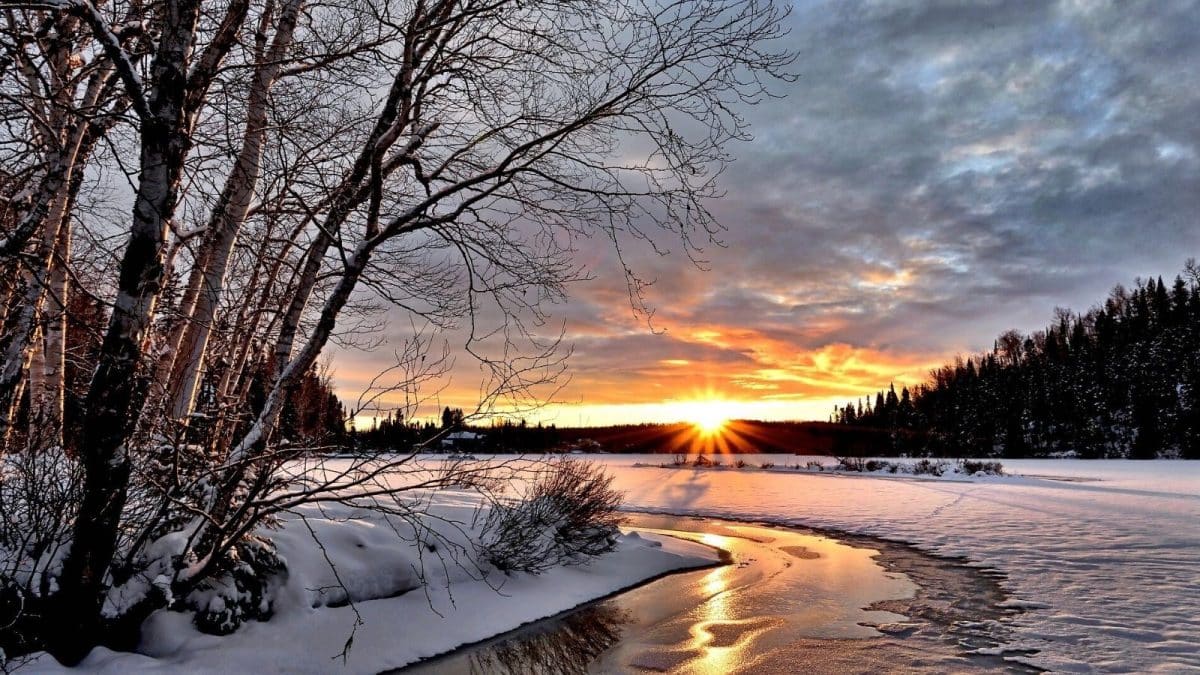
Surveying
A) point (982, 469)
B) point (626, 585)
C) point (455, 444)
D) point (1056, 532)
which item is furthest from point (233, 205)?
point (982, 469)

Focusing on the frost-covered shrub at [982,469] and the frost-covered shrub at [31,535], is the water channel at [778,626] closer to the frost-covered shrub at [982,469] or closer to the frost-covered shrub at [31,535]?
the frost-covered shrub at [31,535]

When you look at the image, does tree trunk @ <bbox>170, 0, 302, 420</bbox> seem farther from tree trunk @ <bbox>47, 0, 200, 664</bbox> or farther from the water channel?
the water channel

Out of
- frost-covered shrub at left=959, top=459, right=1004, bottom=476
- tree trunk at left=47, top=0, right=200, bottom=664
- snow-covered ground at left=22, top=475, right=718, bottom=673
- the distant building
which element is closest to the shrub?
frost-covered shrub at left=959, top=459, right=1004, bottom=476

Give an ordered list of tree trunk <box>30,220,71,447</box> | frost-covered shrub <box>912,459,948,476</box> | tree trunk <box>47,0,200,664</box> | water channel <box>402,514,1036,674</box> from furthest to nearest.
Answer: frost-covered shrub <box>912,459,948,476</box> → tree trunk <box>30,220,71,447</box> → water channel <box>402,514,1036,674</box> → tree trunk <box>47,0,200,664</box>

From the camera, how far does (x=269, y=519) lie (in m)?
7.09

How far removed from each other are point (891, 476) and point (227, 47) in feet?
123

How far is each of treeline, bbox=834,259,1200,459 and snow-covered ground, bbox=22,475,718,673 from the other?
230 feet

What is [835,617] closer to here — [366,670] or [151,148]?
[366,670]

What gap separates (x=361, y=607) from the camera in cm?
763

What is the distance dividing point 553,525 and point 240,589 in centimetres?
569

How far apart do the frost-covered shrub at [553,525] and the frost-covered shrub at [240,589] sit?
335 cm

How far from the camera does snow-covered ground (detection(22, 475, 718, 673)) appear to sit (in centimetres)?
589

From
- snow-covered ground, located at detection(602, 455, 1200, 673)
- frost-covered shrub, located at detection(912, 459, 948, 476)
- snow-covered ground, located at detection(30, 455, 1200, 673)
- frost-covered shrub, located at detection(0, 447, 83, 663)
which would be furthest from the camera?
frost-covered shrub, located at detection(912, 459, 948, 476)

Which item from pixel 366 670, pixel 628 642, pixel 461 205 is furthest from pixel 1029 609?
pixel 461 205
